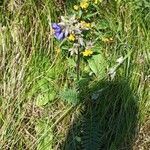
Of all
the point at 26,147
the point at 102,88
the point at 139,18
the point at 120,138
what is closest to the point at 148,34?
the point at 139,18

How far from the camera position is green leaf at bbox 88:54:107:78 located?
10.4 ft

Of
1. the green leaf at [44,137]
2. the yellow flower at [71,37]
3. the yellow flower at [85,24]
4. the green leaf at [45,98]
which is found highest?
the yellow flower at [85,24]

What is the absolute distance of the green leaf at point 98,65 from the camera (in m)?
3.16

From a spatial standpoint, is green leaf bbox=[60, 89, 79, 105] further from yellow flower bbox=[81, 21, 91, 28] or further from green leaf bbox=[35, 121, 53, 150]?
yellow flower bbox=[81, 21, 91, 28]

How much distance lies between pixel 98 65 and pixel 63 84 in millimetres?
222

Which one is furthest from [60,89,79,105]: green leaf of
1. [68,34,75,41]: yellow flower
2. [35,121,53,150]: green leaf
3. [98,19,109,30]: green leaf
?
[98,19,109,30]: green leaf

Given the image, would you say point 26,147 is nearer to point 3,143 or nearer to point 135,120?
point 3,143

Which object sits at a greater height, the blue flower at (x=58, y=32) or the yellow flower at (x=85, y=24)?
the yellow flower at (x=85, y=24)

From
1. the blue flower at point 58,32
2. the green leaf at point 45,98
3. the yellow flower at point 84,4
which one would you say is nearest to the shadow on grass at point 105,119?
the green leaf at point 45,98

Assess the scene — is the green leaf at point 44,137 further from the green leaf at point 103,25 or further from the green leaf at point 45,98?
the green leaf at point 103,25

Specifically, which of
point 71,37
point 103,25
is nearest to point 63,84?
point 71,37

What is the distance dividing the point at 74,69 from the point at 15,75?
0.33 metres

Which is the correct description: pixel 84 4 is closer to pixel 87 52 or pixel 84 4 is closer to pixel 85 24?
pixel 85 24

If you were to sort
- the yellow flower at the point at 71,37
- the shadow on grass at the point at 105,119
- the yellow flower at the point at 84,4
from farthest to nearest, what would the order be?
the yellow flower at the point at 84,4, the yellow flower at the point at 71,37, the shadow on grass at the point at 105,119
